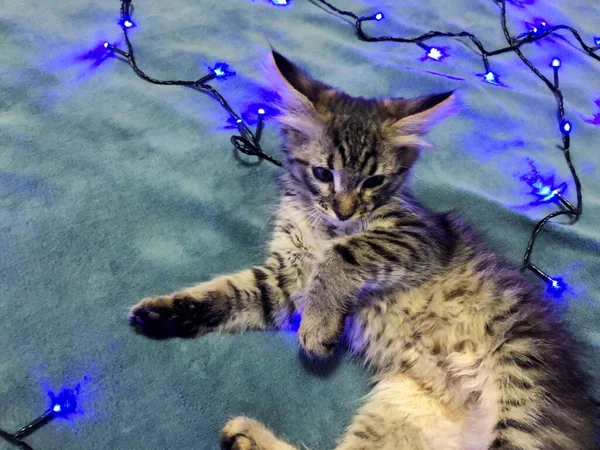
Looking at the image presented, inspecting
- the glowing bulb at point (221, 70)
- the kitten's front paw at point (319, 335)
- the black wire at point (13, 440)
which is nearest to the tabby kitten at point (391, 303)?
the kitten's front paw at point (319, 335)

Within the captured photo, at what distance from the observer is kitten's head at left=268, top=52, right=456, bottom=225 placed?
1.17 m

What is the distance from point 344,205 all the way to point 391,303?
10.1 inches

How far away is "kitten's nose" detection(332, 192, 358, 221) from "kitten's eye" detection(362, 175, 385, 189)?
54 millimetres

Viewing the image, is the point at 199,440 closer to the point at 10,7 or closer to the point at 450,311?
the point at 450,311

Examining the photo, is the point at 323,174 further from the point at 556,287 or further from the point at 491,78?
the point at 491,78

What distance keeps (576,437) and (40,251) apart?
1.15 meters

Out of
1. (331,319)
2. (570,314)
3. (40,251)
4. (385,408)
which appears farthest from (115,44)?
(570,314)

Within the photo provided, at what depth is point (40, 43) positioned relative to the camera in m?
1.54

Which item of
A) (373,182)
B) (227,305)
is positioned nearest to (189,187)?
(227,305)

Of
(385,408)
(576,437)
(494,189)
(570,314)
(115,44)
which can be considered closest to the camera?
(576,437)

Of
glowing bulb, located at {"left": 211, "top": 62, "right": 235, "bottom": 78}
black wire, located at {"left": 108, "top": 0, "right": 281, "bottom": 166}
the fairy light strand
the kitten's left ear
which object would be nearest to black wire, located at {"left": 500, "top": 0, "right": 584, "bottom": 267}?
the fairy light strand

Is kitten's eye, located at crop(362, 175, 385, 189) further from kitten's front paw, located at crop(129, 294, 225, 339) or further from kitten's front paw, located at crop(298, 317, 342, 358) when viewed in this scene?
kitten's front paw, located at crop(129, 294, 225, 339)

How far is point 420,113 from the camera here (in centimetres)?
117

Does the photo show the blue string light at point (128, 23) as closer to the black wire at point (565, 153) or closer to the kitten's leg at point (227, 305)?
the kitten's leg at point (227, 305)
